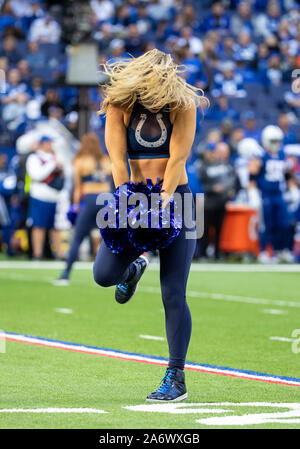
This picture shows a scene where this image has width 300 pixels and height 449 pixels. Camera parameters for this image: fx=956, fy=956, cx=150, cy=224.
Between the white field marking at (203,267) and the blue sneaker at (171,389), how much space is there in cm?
1091

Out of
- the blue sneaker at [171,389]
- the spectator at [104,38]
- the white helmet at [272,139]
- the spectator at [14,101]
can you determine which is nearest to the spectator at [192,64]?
the spectator at [104,38]

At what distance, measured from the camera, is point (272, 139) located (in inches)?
782

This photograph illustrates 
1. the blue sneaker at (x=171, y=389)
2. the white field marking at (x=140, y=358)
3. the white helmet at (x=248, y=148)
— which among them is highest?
the white helmet at (x=248, y=148)

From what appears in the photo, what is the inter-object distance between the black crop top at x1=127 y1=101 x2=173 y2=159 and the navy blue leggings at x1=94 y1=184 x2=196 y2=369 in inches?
10.7

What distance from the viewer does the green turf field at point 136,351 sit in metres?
4.96

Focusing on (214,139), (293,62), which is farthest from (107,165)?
(293,62)

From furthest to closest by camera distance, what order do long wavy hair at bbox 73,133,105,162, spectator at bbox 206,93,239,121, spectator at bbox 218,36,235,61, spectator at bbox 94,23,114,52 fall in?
1. spectator at bbox 218,36,235,61
2. spectator at bbox 94,23,114,52
3. spectator at bbox 206,93,239,121
4. long wavy hair at bbox 73,133,105,162

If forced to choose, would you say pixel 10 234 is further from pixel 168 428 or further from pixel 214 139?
pixel 168 428

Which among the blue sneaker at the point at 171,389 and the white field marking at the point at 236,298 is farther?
the white field marking at the point at 236,298

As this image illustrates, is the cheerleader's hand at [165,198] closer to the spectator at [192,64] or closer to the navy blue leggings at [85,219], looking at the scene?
the navy blue leggings at [85,219]

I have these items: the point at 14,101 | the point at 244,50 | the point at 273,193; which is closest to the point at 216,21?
the point at 244,50

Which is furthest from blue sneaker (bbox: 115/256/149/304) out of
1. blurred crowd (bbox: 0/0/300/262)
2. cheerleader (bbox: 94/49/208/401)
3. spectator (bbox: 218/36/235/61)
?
spectator (bbox: 218/36/235/61)

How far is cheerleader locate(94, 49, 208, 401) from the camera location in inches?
212

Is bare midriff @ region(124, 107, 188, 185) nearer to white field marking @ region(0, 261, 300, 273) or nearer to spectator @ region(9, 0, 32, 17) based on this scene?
white field marking @ region(0, 261, 300, 273)
